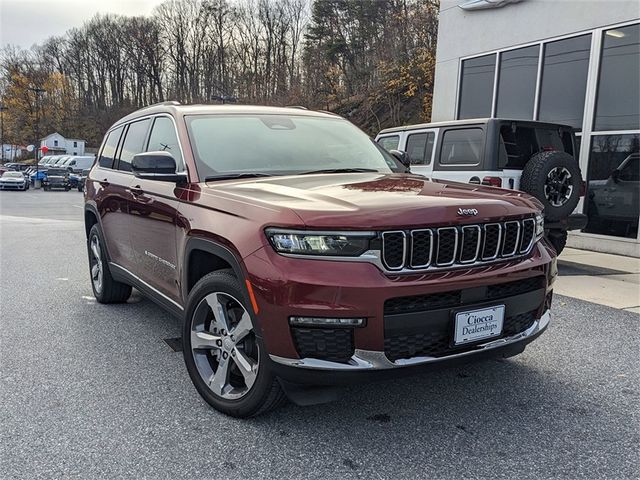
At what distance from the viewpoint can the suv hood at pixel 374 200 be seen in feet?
8.19

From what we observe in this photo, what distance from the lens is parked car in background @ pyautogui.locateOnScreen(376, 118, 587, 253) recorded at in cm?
662

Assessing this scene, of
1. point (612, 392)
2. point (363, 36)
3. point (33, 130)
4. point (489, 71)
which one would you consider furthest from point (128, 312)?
point (33, 130)

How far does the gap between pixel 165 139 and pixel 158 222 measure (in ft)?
2.18

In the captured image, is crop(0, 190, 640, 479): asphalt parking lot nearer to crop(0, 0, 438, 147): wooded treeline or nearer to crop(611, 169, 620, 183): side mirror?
crop(611, 169, 620, 183): side mirror

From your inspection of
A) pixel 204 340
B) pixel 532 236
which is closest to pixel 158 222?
pixel 204 340

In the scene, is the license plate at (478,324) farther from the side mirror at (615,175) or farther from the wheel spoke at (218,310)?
the side mirror at (615,175)

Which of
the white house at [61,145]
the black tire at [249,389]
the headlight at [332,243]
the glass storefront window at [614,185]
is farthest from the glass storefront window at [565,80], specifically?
the white house at [61,145]

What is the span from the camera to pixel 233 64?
2167 inches

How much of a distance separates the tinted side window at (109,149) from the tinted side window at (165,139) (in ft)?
3.50

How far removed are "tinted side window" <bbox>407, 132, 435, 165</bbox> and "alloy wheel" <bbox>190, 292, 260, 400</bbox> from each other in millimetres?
5751

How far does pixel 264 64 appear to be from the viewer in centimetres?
5134

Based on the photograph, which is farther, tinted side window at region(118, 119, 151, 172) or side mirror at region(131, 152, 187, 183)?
tinted side window at region(118, 119, 151, 172)

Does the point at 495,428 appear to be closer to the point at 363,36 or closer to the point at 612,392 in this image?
the point at 612,392

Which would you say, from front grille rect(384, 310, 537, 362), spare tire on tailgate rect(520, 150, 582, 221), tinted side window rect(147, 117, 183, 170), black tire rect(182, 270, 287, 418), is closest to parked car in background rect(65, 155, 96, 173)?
spare tire on tailgate rect(520, 150, 582, 221)
